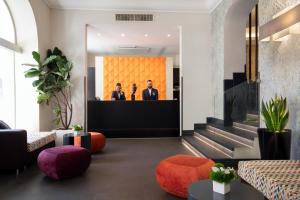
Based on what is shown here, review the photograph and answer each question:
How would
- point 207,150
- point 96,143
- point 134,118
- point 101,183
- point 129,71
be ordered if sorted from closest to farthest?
point 101,183
point 207,150
point 96,143
point 134,118
point 129,71

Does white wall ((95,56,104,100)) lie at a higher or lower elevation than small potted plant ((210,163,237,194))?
higher

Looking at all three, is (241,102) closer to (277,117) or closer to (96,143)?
(277,117)

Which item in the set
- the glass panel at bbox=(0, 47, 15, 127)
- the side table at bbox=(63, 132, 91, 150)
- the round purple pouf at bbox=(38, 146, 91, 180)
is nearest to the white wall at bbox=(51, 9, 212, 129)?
the glass panel at bbox=(0, 47, 15, 127)

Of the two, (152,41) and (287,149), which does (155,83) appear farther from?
(287,149)

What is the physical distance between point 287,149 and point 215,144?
2073mm

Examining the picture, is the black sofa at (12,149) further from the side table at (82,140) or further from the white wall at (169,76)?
the white wall at (169,76)

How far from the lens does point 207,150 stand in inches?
211

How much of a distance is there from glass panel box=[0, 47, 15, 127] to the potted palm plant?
5.53 m

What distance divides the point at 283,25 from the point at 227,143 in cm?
248

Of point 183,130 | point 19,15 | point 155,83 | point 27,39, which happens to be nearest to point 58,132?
point 27,39

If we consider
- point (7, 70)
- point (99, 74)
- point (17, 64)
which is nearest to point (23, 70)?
point (17, 64)

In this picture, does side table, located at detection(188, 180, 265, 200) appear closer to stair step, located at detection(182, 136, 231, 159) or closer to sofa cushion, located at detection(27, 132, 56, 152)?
stair step, located at detection(182, 136, 231, 159)

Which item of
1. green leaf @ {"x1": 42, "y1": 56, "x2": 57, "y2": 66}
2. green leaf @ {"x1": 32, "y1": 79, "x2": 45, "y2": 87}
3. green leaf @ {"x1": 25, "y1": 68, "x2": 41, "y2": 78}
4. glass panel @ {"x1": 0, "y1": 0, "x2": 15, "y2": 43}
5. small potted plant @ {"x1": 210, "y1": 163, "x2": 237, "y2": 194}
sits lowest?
small potted plant @ {"x1": 210, "y1": 163, "x2": 237, "y2": 194}

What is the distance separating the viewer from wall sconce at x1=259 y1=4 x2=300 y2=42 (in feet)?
10.6
